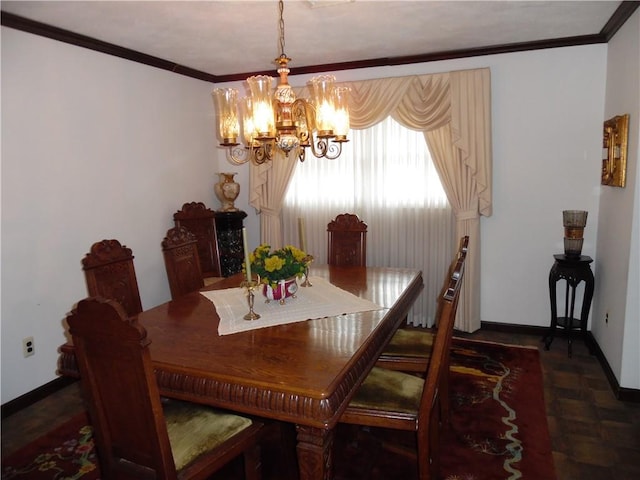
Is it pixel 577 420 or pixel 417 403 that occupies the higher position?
pixel 417 403

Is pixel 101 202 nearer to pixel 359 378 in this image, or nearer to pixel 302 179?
pixel 302 179

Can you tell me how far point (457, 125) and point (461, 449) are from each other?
2.56 m

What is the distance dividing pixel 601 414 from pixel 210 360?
2.32 metres

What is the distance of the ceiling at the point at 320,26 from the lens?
2693mm

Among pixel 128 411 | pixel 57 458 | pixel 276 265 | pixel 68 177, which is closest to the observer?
pixel 128 411

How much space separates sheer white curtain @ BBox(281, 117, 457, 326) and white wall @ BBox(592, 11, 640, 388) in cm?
123

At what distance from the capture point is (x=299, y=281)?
→ 287 cm

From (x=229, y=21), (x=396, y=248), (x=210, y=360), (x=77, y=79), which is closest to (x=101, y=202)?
(x=77, y=79)

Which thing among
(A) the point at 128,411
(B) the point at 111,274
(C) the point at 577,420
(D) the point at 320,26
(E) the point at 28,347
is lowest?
(C) the point at 577,420

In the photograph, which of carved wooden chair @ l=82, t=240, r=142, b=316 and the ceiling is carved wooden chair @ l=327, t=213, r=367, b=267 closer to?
the ceiling

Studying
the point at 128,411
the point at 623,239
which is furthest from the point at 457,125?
the point at 128,411

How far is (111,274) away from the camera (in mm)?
2455

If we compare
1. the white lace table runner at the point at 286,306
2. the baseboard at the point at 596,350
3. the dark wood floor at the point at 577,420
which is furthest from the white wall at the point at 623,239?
the white lace table runner at the point at 286,306

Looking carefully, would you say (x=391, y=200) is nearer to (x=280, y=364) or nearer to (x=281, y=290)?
(x=281, y=290)
